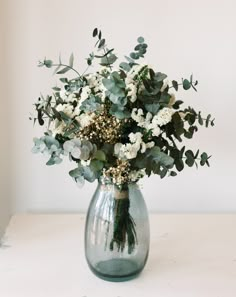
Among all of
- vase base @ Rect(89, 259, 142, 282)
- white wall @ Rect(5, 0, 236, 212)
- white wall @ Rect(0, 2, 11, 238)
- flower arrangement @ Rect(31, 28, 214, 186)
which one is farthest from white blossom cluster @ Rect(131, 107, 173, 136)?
white wall @ Rect(0, 2, 11, 238)

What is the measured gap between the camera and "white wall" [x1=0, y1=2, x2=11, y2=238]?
150 cm

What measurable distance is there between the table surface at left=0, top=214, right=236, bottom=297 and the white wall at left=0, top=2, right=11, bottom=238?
12 cm

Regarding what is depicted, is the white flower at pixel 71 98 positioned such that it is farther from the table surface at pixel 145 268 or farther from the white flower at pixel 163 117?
the table surface at pixel 145 268

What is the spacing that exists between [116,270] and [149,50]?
0.71 m

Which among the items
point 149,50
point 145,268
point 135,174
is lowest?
point 145,268

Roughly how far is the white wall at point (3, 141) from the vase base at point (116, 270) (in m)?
0.58

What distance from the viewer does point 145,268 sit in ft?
3.86

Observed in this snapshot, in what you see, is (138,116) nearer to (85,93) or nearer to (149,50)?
(85,93)

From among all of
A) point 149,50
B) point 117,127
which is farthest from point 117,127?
point 149,50

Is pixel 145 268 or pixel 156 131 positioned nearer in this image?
pixel 156 131

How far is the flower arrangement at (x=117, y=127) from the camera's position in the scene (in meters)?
0.99

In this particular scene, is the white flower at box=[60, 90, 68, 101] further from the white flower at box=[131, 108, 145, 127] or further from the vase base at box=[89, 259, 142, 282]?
the vase base at box=[89, 259, 142, 282]

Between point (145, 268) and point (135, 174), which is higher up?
point (135, 174)

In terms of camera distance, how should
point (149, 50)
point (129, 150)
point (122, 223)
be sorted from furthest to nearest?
1. point (149, 50)
2. point (122, 223)
3. point (129, 150)
